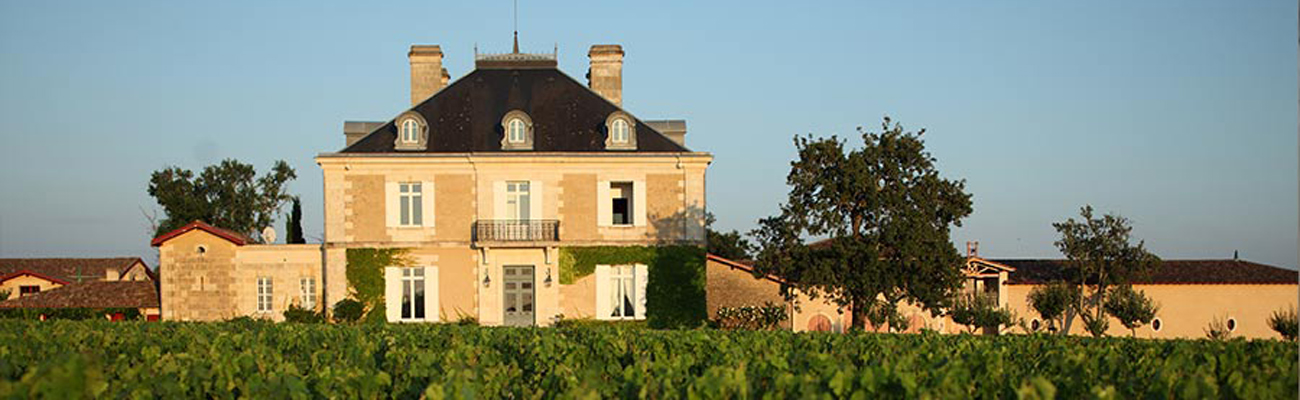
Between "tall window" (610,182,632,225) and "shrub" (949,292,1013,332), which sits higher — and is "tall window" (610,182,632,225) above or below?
above

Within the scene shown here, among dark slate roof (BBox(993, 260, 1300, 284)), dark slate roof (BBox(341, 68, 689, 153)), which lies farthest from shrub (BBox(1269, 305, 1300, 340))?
dark slate roof (BBox(341, 68, 689, 153))

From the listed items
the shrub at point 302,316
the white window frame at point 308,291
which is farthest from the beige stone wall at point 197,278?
the shrub at point 302,316

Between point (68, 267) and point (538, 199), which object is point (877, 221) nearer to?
point (538, 199)

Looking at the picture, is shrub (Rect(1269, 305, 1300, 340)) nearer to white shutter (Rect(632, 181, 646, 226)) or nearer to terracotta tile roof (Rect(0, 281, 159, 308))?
white shutter (Rect(632, 181, 646, 226))

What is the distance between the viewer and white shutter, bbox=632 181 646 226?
32469mm

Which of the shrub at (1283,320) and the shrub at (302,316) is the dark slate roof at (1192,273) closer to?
the shrub at (1283,320)

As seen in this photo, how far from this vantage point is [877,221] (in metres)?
28.7

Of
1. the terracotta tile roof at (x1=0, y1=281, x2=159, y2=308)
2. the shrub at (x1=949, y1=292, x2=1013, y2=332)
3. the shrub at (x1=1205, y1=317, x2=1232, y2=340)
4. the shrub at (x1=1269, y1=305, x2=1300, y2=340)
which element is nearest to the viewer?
the terracotta tile roof at (x1=0, y1=281, x2=159, y2=308)

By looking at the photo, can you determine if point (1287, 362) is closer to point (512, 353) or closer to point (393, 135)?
point (512, 353)

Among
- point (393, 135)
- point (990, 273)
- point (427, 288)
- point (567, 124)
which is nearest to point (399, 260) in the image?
point (427, 288)

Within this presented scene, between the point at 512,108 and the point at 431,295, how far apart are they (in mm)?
5935

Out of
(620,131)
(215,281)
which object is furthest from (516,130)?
(215,281)

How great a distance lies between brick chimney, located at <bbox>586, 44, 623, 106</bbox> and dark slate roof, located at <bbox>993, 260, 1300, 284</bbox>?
14545 millimetres

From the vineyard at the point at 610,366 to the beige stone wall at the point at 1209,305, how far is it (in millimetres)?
20824
